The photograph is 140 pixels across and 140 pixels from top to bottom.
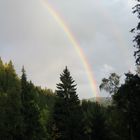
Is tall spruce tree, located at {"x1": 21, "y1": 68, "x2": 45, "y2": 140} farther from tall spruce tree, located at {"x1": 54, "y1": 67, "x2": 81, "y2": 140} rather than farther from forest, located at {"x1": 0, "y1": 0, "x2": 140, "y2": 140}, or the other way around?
tall spruce tree, located at {"x1": 54, "y1": 67, "x2": 81, "y2": 140}

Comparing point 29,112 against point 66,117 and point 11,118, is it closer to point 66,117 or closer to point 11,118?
point 11,118

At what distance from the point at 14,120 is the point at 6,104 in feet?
12.6

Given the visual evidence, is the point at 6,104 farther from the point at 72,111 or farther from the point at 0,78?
the point at 0,78

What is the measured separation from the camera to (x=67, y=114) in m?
68.3

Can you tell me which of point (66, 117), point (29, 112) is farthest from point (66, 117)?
point (29, 112)

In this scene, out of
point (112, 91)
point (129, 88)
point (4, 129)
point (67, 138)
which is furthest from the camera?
point (4, 129)

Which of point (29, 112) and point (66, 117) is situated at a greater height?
point (29, 112)

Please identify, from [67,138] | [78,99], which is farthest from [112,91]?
[67,138]

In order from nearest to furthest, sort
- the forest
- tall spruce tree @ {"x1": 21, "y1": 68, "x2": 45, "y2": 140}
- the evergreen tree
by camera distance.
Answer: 1. the forest
2. the evergreen tree
3. tall spruce tree @ {"x1": 21, "y1": 68, "x2": 45, "y2": 140}

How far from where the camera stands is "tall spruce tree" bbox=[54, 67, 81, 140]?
6744 centimetres

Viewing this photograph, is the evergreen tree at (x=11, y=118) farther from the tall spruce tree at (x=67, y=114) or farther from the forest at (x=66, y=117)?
the tall spruce tree at (x=67, y=114)

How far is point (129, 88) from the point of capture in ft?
124

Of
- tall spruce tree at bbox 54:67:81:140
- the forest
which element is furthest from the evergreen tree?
tall spruce tree at bbox 54:67:81:140

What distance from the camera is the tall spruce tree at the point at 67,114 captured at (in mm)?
67438
